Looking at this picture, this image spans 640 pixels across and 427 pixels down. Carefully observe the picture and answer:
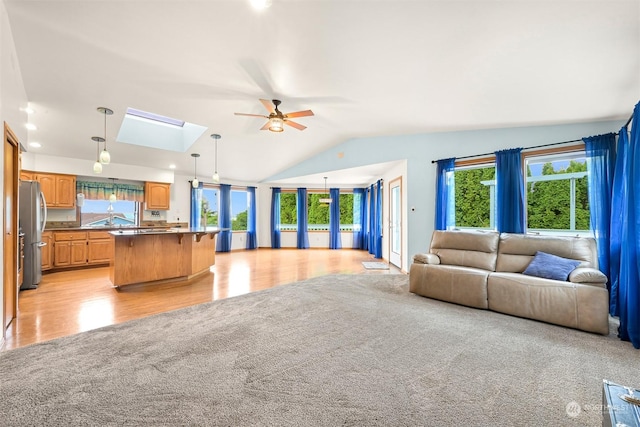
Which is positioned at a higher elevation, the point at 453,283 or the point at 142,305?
the point at 453,283

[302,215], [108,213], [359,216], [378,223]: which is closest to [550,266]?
[378,223]

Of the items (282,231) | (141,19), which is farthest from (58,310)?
(282,231)

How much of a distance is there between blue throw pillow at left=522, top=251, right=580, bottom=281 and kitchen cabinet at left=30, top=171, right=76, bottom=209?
8.83 metres

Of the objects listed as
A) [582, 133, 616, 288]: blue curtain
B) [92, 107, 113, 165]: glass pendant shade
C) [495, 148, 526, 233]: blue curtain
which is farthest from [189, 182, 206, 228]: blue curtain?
[582, 133, 616, 288]: blue curtain

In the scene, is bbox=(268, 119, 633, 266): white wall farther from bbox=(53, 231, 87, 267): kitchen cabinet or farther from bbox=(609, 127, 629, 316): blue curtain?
bbox=(53, 231, 87, 267): kitchen cabinet

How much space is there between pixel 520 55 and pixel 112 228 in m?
8.20

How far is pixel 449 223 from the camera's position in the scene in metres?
5.11

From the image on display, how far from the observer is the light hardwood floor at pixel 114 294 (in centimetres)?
301

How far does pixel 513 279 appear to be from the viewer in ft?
10.9

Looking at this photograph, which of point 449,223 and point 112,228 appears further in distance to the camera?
point 112,228

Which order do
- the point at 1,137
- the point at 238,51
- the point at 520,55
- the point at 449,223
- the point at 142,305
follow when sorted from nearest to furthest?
1. the point at 1,137
2. the point at 520,55
3. the point at 238,51
4. the point at 142,305
5. the point at 449,223

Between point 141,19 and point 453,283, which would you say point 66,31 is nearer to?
point 141,19

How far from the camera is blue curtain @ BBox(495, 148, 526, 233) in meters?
4.28

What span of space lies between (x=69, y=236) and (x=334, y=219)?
7.23 metres
